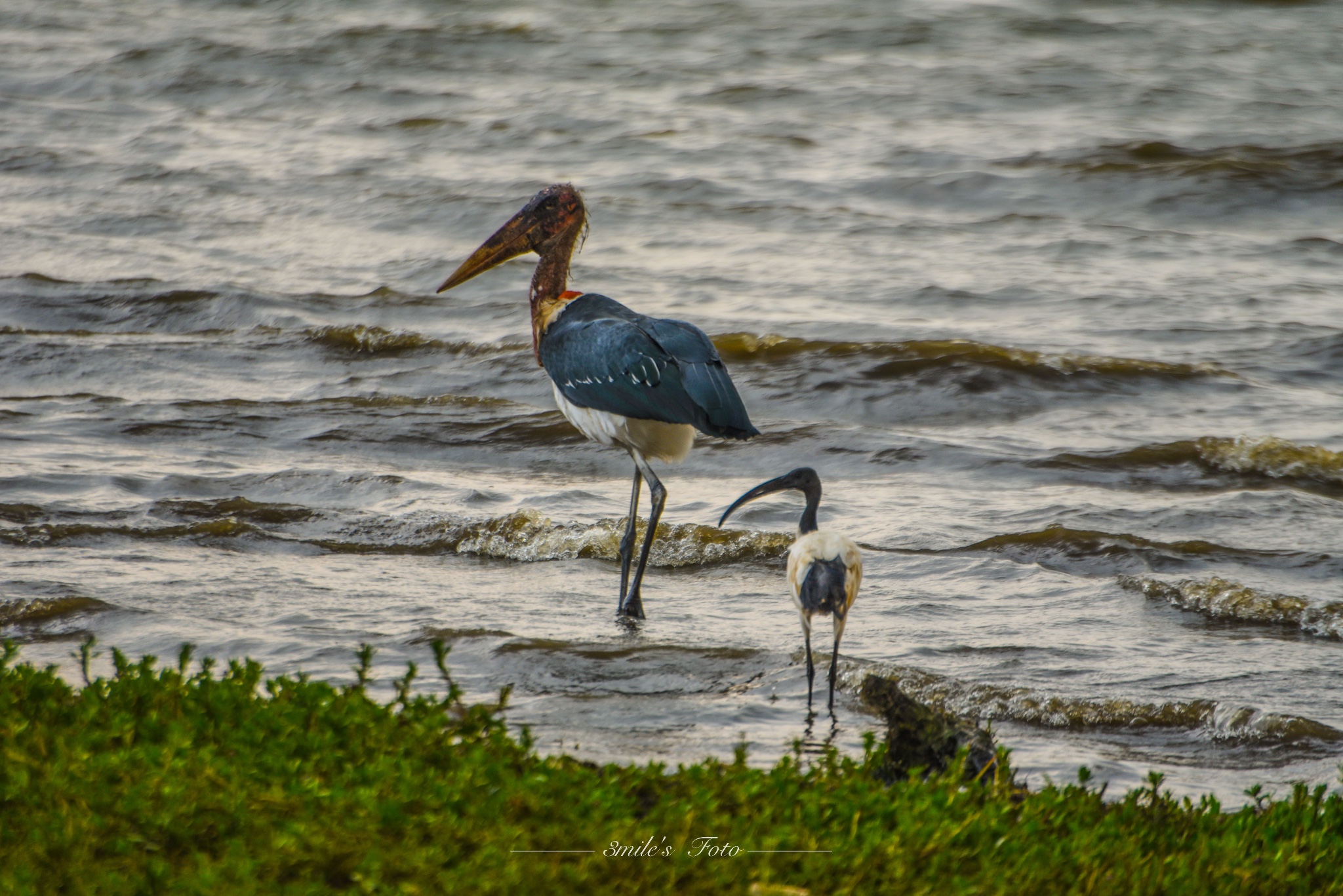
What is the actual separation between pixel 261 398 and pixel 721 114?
11486 mm

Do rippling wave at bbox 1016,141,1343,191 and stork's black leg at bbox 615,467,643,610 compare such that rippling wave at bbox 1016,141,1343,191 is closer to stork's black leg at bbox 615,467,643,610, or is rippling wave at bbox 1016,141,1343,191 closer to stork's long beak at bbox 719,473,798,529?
stork's black leg at bbox 615,467,643,610

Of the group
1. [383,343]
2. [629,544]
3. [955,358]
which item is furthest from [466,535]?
[955,358]

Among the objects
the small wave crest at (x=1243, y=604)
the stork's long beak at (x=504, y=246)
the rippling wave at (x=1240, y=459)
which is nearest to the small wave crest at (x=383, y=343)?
the stork's long beak at (x=504, y=246)

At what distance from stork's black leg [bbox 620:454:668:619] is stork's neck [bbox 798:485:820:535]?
3.65 feet

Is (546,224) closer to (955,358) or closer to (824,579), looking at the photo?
(824,579)

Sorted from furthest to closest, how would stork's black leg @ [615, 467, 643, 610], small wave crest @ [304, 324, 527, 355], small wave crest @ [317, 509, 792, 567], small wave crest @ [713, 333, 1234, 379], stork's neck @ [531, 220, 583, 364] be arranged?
small wave crest @ [304, 324, 527, 355] → small wave crest @ [713, 333, 1234, 379] → small wave crest @ [317, 509, 792, 567] → stork's neck @ [531, 220, 583, 364] → stork's black leg @ [615, 467, 643, 610]

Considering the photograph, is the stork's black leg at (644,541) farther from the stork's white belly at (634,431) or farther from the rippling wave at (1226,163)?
the rippling wave at (1226,163)

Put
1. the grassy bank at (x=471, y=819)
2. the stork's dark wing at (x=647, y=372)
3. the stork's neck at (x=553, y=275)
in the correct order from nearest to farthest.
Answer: the grassy bank at (x=471, y=819), the stork's dark wing at (x=647, y=372), the stork's neck at (x=553, y=275)

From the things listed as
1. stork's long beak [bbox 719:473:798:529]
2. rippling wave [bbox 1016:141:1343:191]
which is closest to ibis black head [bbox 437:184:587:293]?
stork's long beak [bbox 719:473:798:529]

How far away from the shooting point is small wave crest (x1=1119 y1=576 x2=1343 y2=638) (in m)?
6.57

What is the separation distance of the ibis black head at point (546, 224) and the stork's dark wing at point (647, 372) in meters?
0.84

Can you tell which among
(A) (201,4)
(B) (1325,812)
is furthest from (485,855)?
(A) (201,4)

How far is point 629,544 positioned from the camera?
698cm

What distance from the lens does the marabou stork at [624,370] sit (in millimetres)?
6332
